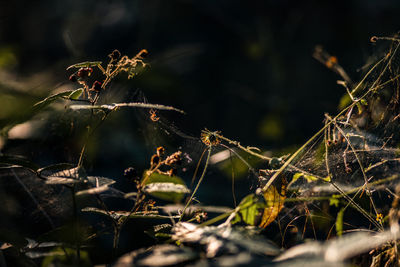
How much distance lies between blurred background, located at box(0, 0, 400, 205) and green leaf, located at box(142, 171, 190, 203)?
153 centimetres

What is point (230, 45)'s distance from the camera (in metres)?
2.68

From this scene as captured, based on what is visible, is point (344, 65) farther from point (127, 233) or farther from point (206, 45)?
point (127, 233)

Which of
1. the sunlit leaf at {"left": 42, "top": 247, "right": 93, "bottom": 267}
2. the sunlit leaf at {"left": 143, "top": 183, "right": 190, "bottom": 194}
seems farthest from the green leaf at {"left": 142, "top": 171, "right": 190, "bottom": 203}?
the sunlit leaf at {"left": 42, "top": 247, "right": 93, "bottom": 267}

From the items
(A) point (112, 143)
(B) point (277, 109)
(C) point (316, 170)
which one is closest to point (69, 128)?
(C) point (316, 170)

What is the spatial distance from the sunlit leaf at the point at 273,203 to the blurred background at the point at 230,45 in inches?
60.8

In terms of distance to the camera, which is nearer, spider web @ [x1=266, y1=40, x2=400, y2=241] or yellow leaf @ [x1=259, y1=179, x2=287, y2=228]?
yellow leaf @ [x1=259, y1=179, x2=287, y2=228]

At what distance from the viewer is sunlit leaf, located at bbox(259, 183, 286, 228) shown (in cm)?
55

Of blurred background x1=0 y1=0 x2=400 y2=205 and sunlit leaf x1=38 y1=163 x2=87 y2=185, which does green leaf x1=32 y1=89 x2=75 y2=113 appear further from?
blurred background x1=0 y1=0 x2=400 y2=205

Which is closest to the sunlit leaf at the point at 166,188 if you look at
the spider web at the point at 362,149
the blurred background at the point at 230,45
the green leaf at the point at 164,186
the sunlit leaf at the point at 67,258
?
the green leaf at the point at 164,186

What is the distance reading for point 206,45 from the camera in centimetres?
265

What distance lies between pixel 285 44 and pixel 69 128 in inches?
85.3

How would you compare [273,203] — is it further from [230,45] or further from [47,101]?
[230,45]

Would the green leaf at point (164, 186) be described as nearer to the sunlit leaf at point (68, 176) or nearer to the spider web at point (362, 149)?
the sunlit leaf at point (68, 176)

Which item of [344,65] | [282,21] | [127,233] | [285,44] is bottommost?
[127,233]
